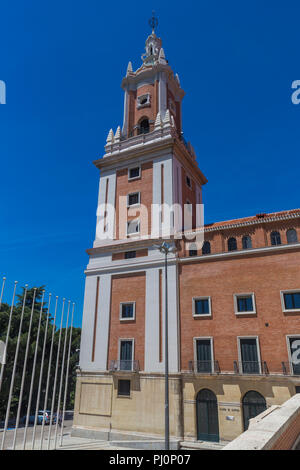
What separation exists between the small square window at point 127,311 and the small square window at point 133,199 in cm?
980

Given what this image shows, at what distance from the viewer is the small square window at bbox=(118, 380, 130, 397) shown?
83.4ft

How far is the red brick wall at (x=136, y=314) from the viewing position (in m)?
26.7

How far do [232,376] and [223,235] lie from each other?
34.2ft

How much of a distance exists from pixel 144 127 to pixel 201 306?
69.7ft

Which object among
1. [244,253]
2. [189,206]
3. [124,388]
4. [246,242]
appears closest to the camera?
[244,253]

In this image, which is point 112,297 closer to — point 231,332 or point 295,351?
point 231,332

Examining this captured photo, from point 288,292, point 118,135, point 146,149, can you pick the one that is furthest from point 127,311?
point 118,135

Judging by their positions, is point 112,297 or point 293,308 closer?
point 293,308

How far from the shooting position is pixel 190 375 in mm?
23984

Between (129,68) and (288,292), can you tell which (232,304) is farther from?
(129,68)

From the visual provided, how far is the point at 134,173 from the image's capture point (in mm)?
34125

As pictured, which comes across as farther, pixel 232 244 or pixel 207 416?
pixel 232 244

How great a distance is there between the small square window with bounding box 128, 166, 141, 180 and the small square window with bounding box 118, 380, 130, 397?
735 inches

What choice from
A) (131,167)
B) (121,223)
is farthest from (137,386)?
(131,167)
